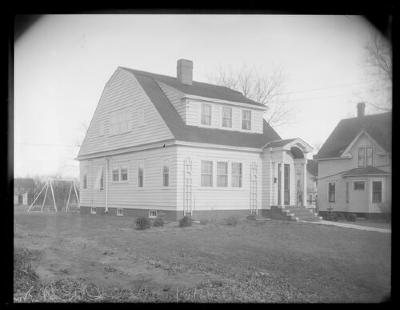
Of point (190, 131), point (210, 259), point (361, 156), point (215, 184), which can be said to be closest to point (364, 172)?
point (361, 156)

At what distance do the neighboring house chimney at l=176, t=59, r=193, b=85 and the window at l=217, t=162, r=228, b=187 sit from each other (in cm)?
203

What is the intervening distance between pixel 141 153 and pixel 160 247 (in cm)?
242

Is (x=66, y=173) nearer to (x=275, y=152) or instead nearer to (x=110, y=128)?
(x=110, y=128)

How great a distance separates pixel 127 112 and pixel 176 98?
Answer: 128 centimetres

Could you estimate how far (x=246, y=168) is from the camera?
923 centimetres

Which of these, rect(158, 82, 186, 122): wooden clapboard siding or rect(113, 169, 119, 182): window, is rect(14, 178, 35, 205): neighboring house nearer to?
rect(113, 169, 119, 182): window

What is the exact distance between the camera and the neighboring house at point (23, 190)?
311 inches

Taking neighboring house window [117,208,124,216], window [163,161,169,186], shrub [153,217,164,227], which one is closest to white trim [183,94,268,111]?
window [163,161,169,186]

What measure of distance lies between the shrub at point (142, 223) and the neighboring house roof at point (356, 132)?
4.21m

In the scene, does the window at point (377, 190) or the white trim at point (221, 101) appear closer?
the window at point (377, 190)

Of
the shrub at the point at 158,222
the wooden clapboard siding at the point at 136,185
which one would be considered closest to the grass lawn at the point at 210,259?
the shrub at the point at 158,222

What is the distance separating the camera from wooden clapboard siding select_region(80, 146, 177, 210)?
28.7 feet

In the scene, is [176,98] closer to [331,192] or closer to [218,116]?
[218,116]

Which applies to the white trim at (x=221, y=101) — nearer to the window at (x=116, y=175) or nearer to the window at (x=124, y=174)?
the window at (x=124, y=174)
